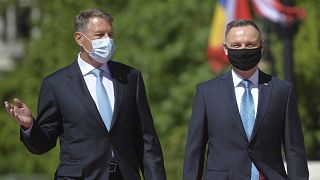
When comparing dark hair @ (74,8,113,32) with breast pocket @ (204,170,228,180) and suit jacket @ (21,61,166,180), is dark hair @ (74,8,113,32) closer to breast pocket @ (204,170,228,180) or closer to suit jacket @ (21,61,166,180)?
suit jacket @ (21,61,166,180)

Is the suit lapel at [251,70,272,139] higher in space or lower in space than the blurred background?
higher

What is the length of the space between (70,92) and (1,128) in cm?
1588

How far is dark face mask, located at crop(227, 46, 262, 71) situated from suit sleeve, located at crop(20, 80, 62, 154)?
4.07 ft

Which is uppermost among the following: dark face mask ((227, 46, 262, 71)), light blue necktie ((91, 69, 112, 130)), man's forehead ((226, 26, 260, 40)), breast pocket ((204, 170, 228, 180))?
man's forehead ((226, 26, 260, 40))

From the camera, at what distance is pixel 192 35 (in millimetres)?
19484

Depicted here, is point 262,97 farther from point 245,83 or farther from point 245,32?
point 245,32

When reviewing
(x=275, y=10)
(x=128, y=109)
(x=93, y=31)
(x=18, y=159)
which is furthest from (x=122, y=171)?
(x=18, y=159)

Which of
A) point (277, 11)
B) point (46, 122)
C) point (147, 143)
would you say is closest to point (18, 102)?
point (46, 122)

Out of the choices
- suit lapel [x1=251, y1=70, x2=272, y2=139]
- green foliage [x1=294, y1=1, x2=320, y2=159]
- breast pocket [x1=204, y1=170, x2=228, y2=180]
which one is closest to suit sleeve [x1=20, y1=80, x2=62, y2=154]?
breast pocket [x1=204, y1=170, x2=228, y2=180]

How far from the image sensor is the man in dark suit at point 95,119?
6617mm

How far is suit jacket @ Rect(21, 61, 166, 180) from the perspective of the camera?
6613mm

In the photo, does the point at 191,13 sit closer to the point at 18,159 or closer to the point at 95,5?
the point at 95,5

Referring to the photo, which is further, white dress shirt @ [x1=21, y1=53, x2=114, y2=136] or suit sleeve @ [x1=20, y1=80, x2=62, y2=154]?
white dress shirt @ [x1=21, y1=53, x2=114, y2=136]

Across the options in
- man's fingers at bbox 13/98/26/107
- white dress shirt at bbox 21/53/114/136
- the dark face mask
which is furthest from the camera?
white dress shirt at bbox 21/53/114/136
